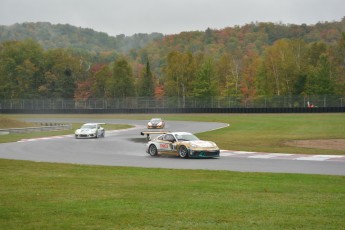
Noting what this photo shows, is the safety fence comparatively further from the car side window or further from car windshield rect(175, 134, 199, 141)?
the car side window

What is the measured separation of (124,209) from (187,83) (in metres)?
119

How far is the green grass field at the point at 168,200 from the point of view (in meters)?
9.50

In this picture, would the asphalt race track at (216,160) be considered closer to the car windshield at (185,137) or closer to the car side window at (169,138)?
the car side window at (169,138)

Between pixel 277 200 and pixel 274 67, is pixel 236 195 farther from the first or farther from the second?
pixel 274 67

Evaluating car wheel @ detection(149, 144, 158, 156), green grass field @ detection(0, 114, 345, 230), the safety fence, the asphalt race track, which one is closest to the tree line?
the safety fence

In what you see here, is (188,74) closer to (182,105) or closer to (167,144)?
(182,105)

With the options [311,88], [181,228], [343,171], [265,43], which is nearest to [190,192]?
[181,228]

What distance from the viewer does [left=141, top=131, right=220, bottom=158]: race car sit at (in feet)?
85.9

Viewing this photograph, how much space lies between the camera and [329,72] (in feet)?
356

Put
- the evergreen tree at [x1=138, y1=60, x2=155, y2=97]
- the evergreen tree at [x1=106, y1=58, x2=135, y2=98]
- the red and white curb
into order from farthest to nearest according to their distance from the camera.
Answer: the evergreen tree at [x1=138, y1=60, x2=155, y2=97]
the evergreen tree at [x1=106, y1=58, x2=135, y2=98]
the red and white curb

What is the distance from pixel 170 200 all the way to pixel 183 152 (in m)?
14.8

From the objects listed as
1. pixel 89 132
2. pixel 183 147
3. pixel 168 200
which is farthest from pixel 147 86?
pixel 168 200

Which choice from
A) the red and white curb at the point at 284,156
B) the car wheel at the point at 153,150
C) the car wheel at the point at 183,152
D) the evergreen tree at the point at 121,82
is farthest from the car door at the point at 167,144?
the evergreen tree at the point at 121,82

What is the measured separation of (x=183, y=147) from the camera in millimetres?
26969
